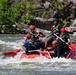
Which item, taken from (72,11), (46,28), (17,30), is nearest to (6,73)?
(17,30)

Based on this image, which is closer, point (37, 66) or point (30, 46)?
point (37, 66)

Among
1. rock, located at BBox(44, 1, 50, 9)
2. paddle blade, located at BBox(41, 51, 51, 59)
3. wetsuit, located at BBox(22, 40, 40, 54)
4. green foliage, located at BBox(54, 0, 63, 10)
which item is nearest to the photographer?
paddle blade, located at BBox(41, 51, 51, 59)

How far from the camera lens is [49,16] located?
30797 mm

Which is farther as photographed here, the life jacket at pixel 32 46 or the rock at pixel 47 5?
the rock at pixel 47 5

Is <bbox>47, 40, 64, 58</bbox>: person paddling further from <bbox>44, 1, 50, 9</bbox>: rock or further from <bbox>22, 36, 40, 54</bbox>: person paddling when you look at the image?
<bbox>44, 1, 50, 9</bbox>: rock

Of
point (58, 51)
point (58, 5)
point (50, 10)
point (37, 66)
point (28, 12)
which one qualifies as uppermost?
point (58, 51)

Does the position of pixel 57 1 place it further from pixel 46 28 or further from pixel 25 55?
pixel 25 55

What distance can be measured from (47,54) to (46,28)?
A: 52.0 ft

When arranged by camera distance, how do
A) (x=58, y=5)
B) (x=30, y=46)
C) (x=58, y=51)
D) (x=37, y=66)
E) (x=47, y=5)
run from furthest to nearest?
1. (x=47, y=5)
2. (x=58, y=5)
3. (x=30, y=46)
4. (x=58, y=51)
5. (x=37, y=66)

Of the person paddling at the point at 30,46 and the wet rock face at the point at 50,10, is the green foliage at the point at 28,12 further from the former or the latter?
the person paddling at the point at 30,46

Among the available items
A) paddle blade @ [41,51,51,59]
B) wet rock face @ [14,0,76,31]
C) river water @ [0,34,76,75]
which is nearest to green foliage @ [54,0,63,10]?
wet rock face @ [14,0,76,31]

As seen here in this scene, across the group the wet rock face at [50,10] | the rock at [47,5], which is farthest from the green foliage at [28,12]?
the rock at [47,5]

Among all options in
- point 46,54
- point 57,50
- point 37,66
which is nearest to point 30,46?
point 46,54

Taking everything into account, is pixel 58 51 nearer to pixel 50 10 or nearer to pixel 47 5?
pixel 50 10
